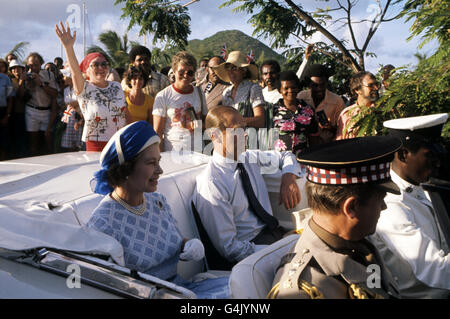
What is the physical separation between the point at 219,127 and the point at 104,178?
1056mm

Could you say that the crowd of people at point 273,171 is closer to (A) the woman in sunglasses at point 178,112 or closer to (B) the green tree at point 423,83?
(A) the woman in sunglasses at point 178,112

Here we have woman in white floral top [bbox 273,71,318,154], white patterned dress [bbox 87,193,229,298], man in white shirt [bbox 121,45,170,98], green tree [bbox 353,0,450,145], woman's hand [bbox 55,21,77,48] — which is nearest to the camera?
white patterned dress [bbox 87,193,229,298]

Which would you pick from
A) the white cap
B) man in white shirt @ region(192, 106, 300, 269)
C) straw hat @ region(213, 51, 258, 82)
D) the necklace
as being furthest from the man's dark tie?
straw hat @ region(213, 51, 258, 82)

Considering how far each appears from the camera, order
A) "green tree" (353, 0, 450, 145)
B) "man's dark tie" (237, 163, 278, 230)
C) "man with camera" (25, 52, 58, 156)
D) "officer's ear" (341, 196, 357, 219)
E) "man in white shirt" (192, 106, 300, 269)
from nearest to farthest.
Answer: "officer's ear" (341, 196, 357, 219)
"green tree" (353, 0, 450, 145)
"man in white shirt" (192, 106, 300, 269)
"man's dark tie" (237, 163, 278, 230)
"man with camera" (25, 52, 58, 156)

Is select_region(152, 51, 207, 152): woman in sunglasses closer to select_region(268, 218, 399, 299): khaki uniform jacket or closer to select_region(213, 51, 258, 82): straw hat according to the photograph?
select_region(213, 51, 258, 82): straw hat

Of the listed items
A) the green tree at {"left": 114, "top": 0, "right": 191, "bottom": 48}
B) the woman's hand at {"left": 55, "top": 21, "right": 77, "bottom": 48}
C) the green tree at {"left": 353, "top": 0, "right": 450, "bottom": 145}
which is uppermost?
the green tree at {"left": 114, "top": 0, "right": 191, "bottom": 48}

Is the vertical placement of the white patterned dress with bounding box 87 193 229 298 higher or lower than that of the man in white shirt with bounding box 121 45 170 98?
lower

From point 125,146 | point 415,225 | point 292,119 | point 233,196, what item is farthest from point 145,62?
point 415,225

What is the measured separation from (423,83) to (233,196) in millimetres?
1504

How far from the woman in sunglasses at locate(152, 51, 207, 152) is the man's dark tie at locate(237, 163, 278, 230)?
120 centimetres

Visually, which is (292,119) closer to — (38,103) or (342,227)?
(342,227)

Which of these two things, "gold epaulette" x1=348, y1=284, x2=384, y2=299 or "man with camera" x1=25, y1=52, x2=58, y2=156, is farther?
"man with camera" x1=25, y1=52, x2=58, y2=156

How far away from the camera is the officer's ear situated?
5.33 feet
